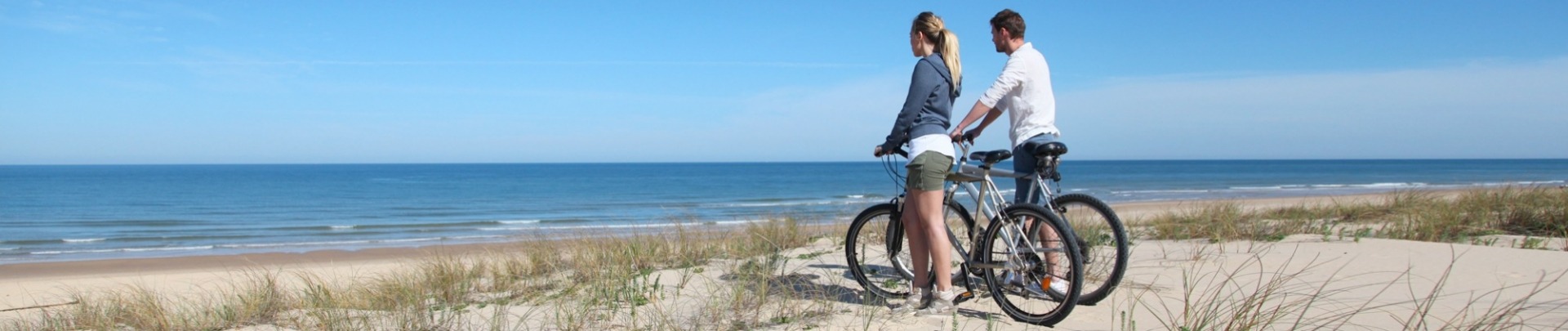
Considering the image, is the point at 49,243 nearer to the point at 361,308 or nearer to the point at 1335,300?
the point at 361,308

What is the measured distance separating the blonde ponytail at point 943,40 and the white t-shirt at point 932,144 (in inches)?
8.4

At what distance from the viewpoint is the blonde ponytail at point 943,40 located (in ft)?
12.2

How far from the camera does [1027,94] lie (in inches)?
153

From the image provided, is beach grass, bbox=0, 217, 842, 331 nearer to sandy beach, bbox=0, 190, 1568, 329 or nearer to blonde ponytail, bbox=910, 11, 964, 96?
sandy beach, bbox=0, 190, 1568, 329

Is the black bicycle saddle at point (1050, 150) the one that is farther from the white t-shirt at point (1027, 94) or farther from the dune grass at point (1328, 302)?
the dune grass at point (1328, 302)

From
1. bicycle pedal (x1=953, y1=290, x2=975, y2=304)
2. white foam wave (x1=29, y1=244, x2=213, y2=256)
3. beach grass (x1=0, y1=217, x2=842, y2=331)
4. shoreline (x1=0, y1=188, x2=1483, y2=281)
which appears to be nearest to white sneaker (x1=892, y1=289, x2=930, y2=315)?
bicycle pedal (x1=953, y1=290, x2=975, y2=304)

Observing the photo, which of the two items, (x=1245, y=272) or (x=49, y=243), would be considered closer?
(x=1245, y=272)

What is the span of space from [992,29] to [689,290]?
210cm

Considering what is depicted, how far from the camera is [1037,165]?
3787 millimetres

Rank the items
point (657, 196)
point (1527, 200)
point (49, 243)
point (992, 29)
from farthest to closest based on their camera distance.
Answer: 1. point (657, 196)
2. point (49, 243)
3. point (1527, 200)
4. point (992, 29)

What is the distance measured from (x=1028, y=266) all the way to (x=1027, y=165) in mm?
464

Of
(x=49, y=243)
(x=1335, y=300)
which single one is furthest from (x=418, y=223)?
(x=1335, y=300)

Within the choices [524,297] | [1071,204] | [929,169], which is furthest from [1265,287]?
[524,297]

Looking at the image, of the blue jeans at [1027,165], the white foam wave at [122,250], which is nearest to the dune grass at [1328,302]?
the blue jeans at [1027,165]
